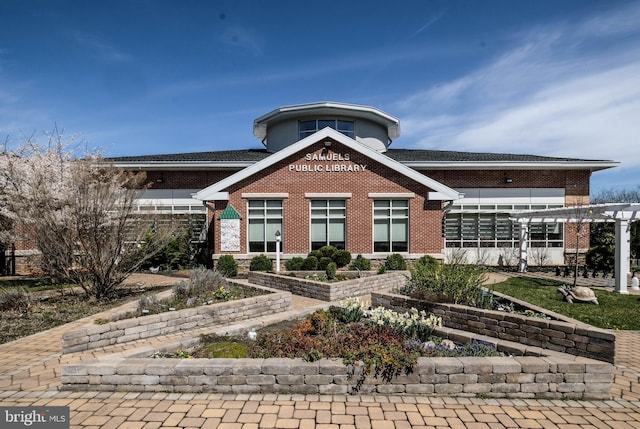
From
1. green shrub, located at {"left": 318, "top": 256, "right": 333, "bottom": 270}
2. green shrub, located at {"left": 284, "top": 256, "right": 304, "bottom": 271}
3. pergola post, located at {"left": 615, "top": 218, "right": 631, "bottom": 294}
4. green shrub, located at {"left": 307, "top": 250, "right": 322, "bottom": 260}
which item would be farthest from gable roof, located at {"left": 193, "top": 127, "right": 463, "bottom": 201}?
pergola post, located at {"left": 615, "top": 218, "right": 631, "bottom": 294}

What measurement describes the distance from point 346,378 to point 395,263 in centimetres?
1011

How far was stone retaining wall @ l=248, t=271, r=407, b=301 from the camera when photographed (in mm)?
10469

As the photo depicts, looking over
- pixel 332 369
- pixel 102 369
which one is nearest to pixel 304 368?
pixel 332 369

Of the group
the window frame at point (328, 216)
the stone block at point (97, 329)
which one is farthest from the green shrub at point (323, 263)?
the stone block at point (97, 329)

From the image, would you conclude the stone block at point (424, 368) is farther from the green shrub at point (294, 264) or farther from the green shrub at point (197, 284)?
the green shrub at point (294, 264)

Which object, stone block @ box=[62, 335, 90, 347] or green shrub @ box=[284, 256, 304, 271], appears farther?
green shrub @ box=[284, 256, 304, 271]

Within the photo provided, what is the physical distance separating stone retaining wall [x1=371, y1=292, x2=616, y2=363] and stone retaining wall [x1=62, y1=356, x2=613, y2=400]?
877 mm

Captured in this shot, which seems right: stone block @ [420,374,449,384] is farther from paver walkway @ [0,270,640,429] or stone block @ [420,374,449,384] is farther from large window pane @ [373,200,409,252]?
large window pane @ [373,200,409,252]

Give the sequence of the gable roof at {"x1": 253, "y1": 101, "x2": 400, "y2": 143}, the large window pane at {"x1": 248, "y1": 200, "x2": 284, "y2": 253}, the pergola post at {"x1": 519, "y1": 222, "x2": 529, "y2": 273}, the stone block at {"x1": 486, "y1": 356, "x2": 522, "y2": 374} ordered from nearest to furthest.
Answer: the stone block at {"x1": 486, "y1": 356, "x2": 522, "y2": 374} < the large window pane at {"x1": 248, "y1": 200, "x2": 284, "y2": 253} < the pergola post at {"x1": 519, "y1": 222, "x2": 529, "y2": 273} < the gable roof at {"x1": 253, "y1": 101, "x2": 400, "y2": 143}

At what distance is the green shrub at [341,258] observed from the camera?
584 inches

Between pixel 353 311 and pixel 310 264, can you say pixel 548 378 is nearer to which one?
pixel 353 311

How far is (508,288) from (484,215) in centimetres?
824

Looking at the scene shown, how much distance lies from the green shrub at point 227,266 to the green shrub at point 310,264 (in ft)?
9.12

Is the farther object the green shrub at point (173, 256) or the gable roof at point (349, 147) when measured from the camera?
the green shrub at point (173, 256)
